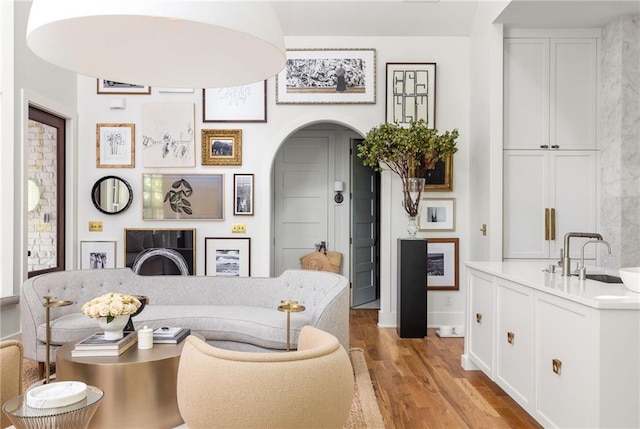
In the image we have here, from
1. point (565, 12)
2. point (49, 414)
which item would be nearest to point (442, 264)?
point (565, 12)

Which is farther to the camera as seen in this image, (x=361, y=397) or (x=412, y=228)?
(x=412, y=228)

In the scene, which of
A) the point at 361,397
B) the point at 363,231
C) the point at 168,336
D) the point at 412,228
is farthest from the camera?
the point at 363,231

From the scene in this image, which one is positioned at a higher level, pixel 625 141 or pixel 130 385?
pixel 625 141

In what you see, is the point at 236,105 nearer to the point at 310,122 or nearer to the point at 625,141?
the point at 310,122

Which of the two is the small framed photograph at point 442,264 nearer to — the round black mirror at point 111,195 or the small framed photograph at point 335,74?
the small framed photograph at point 335,74

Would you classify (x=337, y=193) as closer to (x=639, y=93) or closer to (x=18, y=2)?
(x=639, y=93)

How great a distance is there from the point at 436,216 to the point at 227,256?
260 cm

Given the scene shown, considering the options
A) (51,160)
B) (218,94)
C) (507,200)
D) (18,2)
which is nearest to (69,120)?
(51,160)

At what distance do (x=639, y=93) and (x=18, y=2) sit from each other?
6140mm

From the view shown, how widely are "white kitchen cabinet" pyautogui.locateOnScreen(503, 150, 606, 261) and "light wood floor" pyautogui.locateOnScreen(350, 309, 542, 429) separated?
4.32 feet

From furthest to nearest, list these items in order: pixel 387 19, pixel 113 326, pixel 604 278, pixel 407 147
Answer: pixel 387 19
pixel 407 147
pixel 113 326
pixel 604 278

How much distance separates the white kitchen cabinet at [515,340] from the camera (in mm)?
2855

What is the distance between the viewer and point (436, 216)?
18.3 ft

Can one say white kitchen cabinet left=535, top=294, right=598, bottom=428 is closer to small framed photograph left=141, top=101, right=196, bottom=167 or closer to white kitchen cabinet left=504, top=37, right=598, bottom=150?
white kitchen cabinet left=504, top=37, right=598, bottom=150
